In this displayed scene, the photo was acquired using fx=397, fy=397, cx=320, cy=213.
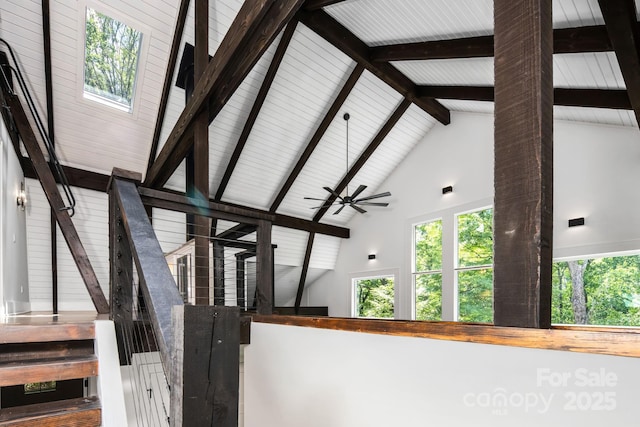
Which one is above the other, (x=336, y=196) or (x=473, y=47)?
(x=473, y=47)

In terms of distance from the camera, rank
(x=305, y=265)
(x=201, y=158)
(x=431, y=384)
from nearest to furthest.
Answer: (x=431, y=384) → (x=201, y=158) → (x=305, y=265)

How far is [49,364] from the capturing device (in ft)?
5.95

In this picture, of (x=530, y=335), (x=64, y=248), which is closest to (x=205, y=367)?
(x=530, y=335)

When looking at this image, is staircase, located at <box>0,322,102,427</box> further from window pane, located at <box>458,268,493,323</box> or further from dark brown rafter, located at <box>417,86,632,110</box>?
window pane, located at <box>458,268,493,323</box>

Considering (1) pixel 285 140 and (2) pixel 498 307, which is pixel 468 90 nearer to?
(1) pixel 285 140

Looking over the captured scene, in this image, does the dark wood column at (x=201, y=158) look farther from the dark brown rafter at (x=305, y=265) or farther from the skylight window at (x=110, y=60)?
the dark brown rafter at (x=305, y=265)

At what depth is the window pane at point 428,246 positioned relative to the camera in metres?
7.46

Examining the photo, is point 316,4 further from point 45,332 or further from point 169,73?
point 45,332

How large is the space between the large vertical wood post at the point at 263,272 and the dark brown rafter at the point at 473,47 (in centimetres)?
316

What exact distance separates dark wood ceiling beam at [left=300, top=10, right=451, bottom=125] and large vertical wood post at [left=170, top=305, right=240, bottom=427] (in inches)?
208

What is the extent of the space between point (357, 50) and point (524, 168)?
533 cm

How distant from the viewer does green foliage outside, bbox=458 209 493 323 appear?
6.54 metres

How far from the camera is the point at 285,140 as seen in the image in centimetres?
702

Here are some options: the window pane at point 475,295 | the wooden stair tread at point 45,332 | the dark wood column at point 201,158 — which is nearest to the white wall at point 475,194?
the window pane at point 475,295
